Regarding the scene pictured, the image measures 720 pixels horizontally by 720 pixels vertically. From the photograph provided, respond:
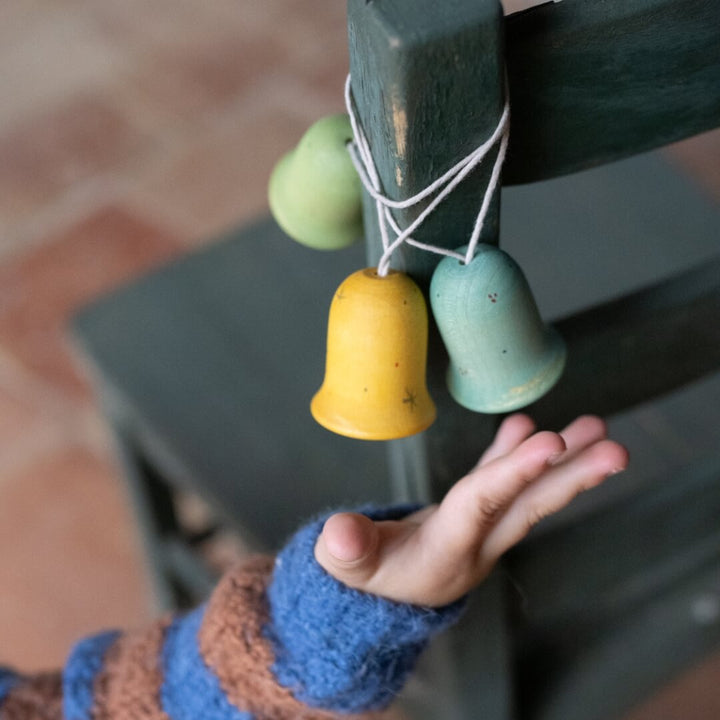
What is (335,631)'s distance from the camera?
0.53 m

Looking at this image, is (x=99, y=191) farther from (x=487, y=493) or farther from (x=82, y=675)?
(x=487, y=493)

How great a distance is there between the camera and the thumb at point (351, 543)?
47 centimetres

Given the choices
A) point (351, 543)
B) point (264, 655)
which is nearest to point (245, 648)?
point (264, 655)

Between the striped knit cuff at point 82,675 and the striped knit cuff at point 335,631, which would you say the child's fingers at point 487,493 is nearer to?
the striped knit cuff at point 335,631

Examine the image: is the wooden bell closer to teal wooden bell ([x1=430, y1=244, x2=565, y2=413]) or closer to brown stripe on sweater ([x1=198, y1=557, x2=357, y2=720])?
teal wooden bell ([x1=430, y1=244, x2=565, y2=413])

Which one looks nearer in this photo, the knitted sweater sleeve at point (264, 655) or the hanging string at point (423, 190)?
the hanging string at point (423, 190)

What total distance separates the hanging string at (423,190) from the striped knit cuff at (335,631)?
16 centimetres

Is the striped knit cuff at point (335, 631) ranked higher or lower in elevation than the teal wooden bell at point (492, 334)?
lower

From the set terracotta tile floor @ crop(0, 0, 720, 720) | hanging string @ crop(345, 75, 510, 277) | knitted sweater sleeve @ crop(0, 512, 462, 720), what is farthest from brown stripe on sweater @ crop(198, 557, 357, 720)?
terracotta tile floor @ crop(0, 0, 720, 720)

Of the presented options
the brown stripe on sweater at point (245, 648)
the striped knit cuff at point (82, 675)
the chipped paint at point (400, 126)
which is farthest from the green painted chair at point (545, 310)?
the striped knit cuff at point (82, 675)

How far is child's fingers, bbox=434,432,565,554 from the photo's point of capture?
45 cm

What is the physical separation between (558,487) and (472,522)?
43 mm

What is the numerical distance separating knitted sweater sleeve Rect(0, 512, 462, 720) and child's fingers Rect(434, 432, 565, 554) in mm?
50

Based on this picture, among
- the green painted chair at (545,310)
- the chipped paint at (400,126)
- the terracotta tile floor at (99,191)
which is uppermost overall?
the chipped paint at (400,126)
